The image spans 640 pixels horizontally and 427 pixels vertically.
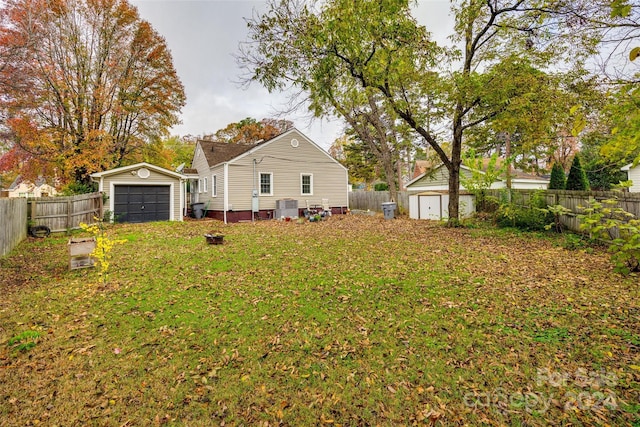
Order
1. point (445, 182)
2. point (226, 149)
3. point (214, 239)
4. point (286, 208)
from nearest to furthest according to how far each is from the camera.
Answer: point (214, 239) → point (286, 208) → point (226, 149) → point (445, 182)

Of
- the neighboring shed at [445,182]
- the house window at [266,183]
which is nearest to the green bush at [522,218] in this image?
the neighboring shed at [445,182]

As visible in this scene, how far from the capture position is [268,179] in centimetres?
1703

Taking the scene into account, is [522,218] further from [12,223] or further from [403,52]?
[12,223]

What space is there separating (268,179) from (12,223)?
1087cm

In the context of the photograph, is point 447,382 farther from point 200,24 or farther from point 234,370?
point 200,24

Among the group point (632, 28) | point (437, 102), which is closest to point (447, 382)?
point (632, 28)

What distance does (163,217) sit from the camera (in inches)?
612

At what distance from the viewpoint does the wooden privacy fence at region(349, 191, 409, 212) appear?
18.6m

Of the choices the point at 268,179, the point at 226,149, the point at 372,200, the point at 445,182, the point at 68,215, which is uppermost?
the point at 226,149

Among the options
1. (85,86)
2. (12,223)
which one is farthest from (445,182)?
(85,86)

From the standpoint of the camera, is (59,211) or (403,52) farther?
(59,211)

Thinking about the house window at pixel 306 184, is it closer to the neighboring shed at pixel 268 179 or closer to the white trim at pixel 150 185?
the neighboring shed at pixel 268 179

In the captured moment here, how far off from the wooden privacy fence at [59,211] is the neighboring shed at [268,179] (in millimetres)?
6043

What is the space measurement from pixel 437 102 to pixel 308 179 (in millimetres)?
9446
